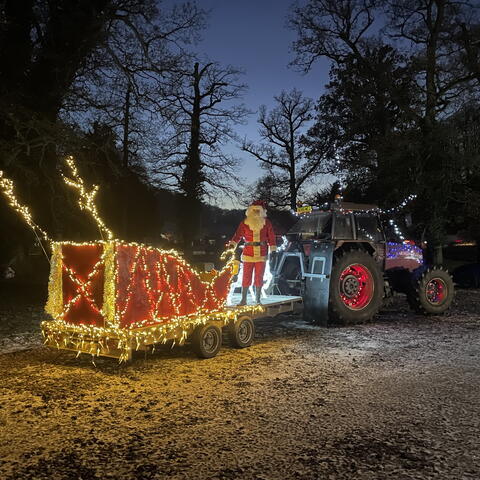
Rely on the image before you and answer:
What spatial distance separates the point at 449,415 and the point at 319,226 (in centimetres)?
660

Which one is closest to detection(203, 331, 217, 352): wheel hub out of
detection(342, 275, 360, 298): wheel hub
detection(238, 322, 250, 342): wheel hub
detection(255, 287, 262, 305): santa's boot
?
detection(238, 322, 250, 342): wheel hub

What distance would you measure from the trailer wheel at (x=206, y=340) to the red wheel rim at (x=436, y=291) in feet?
19.7

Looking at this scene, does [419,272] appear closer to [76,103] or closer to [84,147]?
[84,147]

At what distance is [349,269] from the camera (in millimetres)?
10641

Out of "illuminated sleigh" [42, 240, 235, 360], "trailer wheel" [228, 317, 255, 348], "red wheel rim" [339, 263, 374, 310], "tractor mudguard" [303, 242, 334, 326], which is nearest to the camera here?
"illuminated sleigh" [42, 240, 235, 360]

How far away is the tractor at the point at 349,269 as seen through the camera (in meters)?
10.2

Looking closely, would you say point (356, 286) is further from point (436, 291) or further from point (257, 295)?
point (257, 295)

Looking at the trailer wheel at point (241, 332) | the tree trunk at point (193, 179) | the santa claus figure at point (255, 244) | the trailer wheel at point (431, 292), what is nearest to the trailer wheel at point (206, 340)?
the trailer wheel at point (241, 332)

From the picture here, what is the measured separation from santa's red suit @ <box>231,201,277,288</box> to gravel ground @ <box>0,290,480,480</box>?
119cm

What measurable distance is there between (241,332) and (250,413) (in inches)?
125

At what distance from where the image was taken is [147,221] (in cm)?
4041

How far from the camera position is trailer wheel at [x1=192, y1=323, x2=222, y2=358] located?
7.42 metres

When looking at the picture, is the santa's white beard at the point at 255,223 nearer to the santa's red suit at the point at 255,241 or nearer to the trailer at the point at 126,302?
the santa's red suit at the point at 255,241

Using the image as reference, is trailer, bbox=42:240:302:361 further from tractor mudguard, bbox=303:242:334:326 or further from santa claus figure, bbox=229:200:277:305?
tractor mudguard, bbox=303:242:334:326
